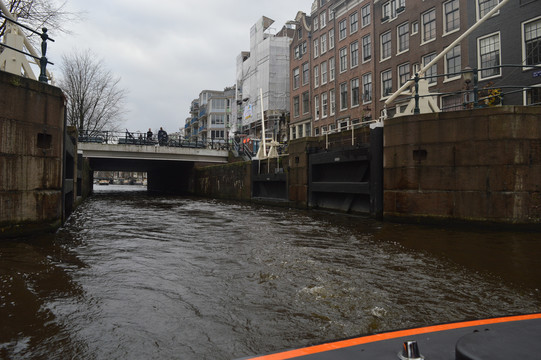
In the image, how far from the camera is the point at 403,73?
80.6 ft

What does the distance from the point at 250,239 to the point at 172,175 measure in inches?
1459

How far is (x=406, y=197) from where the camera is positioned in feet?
37.9

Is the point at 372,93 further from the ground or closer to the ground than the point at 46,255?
further from the ground

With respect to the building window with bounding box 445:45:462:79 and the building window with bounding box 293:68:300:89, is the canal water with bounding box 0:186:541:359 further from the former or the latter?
the building window with bounding box 293:68:300:89

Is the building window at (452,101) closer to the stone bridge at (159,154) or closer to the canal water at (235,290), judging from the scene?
the canal water at (235,290)

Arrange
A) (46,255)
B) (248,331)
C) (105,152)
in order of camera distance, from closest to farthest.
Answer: (248,331), (46,255), (105,152)

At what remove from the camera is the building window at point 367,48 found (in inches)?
1085

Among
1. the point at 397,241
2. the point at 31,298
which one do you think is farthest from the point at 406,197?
the point at 31,298

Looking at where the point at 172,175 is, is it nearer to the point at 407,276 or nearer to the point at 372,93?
the point at 372,93

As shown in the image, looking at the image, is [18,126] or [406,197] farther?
[406,197]

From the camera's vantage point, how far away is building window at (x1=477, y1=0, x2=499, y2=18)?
18.9 m

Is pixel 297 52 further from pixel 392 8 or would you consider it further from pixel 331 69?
pixel 392 8

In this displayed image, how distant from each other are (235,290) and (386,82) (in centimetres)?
2452

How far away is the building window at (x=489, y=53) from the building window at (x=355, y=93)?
10530mm
